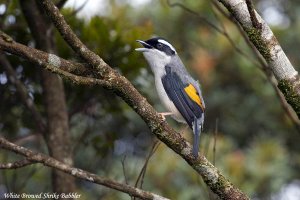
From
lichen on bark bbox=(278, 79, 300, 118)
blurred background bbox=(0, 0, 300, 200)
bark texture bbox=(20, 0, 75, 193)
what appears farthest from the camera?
blurred background bbox=(0, 0, 300, 200)

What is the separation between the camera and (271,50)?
102 inches

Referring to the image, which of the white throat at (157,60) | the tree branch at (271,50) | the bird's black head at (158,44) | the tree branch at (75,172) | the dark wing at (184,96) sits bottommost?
the tree branch at (75,172)

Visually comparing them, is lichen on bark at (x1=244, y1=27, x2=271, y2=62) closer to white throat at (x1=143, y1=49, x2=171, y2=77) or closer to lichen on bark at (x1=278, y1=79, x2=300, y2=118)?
lichen on bark at (x1=278, y1=79, x2=300, y2=118)

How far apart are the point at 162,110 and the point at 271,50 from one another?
5.08 metres

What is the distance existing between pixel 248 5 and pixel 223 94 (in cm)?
554

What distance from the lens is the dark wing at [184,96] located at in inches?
153

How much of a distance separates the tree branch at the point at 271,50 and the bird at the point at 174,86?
110 centimetres

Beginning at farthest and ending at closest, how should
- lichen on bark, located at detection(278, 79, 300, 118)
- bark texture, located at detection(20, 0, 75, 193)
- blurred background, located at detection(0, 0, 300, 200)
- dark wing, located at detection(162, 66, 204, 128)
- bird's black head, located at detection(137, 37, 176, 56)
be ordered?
blurred background, located at detection(0, 0, 300, 200) < bird's black head, located at detection(137, 37, 176, 56) < bark texture, located at detection(20, 0, 75, 193) < dark wing, located at detection(162, 66, 204, 128) < lichen on bark, located at detection(278, 79, 300, 118)

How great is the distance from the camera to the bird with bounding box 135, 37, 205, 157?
3.90m

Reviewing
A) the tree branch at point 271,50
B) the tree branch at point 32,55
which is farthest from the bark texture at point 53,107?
the tree branch at point 271,50

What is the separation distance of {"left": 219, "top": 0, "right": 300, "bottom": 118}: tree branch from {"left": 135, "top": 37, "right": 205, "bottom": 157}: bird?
1104 mm

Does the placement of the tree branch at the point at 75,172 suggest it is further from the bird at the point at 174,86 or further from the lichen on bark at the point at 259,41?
the bird at the point at 174,86

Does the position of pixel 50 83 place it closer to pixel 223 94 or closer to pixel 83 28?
pixel 83 28

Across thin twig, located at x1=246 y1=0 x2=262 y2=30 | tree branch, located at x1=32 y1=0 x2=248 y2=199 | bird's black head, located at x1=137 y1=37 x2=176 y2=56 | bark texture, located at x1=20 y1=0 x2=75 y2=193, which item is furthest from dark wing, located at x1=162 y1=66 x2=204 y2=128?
thin twig, located at x1=246 y1=0 x2=262 y2=30
